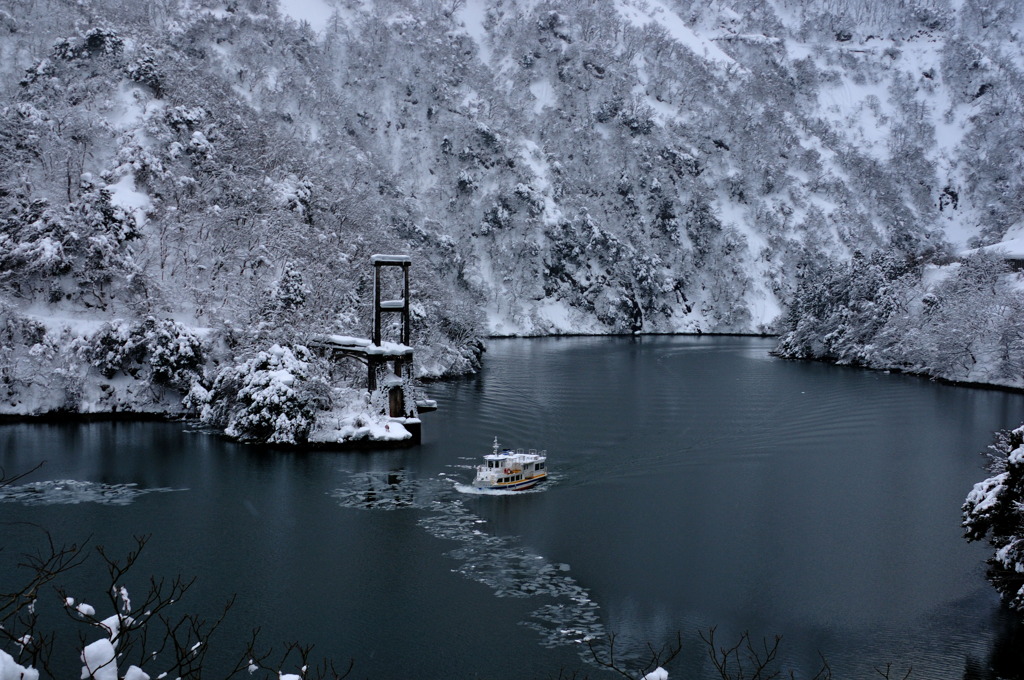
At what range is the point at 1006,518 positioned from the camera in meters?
24.1

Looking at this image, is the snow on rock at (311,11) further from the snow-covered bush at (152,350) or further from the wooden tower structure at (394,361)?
the wooden tower structure at (394,361)

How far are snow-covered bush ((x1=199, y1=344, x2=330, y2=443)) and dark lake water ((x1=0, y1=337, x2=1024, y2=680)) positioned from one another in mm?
2030

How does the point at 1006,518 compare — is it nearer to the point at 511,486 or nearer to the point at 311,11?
the point at 511,486

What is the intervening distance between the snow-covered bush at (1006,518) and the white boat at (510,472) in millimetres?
17380

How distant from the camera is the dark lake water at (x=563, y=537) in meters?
21.3

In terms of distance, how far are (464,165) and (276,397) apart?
9725cm

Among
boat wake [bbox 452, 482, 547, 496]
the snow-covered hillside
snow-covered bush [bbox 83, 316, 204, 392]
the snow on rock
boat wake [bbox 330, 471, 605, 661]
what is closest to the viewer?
boat wake [bbox 330, 471, 605, 661]

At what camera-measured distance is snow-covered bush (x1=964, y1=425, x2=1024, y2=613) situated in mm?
22719

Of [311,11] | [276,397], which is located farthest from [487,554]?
[311,11]

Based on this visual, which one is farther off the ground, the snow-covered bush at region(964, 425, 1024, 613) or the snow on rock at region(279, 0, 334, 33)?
the snow on rock at region(279, 0, 334, 33)

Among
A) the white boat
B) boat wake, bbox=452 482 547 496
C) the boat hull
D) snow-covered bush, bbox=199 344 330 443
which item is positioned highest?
snow-covered bush, bbox=199 344 330 443

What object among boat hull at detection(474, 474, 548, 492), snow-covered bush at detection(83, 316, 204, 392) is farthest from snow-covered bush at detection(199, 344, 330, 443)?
boat hull at detection(474, 474, 548, 492)

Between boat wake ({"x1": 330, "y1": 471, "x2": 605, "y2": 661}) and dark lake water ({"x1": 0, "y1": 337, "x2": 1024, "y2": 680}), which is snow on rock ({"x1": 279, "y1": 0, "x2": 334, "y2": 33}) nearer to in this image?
dark lake water ({"x1": 0, "y1": 337, "x2": 1024, "y2": 680})

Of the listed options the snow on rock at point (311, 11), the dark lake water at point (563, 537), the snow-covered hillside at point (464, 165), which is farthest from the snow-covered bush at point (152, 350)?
the snow on rock at point (311, 11)
